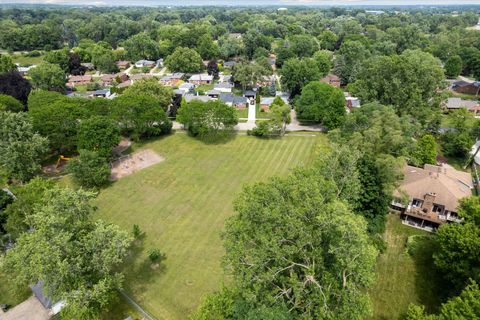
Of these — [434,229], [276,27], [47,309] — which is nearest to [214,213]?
[47,309]

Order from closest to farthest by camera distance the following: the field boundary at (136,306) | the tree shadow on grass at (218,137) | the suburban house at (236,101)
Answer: the field boundary at (136,306), the tree shadow on grass at (218,137), the suburban house at (236,101)

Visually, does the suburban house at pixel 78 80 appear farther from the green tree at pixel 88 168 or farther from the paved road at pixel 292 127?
the green tree at pixel 88 168

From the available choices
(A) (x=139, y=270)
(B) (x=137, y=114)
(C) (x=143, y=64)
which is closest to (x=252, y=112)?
(B) (x=137, y=114)

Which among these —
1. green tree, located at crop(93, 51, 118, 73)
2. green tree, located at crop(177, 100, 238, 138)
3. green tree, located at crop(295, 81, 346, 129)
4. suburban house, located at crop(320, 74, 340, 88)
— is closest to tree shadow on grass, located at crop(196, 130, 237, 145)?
green tree, located at crop(177, 100, 238, 138)

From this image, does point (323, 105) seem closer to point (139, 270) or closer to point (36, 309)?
point (139, 270)

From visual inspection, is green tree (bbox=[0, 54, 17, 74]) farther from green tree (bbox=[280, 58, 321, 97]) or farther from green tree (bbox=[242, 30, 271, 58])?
green tree (bbox=[242, 30, 271, 58])

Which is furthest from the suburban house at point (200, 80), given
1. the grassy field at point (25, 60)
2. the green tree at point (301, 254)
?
the green tree at point (301, 254)

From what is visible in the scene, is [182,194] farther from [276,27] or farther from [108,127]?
[276,27]

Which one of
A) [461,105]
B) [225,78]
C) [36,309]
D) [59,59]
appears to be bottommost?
[36,309]
